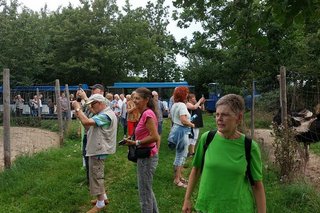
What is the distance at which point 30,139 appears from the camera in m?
14.2

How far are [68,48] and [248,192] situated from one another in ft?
108

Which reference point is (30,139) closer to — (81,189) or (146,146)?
(81,189)

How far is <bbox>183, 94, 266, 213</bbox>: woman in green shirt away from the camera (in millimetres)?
2973

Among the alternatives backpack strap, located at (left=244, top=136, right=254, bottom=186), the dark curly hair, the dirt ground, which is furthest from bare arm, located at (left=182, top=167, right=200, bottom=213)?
the dirt ground

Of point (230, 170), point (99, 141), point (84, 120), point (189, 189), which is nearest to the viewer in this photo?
point (230, 170)

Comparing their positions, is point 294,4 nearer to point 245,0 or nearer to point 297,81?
point 245,0

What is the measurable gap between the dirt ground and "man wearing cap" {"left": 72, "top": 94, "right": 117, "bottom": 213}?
20.2ft

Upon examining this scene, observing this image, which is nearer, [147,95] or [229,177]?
[229,177]

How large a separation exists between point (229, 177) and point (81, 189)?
14.4ft

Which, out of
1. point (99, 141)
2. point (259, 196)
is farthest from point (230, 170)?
point (99, 141)

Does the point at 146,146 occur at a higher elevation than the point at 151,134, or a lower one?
lower

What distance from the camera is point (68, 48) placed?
34.4 m

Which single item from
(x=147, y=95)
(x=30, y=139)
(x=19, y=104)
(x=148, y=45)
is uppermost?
(x=148, y=45)

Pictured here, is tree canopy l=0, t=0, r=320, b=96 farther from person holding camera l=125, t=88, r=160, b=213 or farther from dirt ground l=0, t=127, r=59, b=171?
dirt ground l=0, t=127, r=59, b=171
